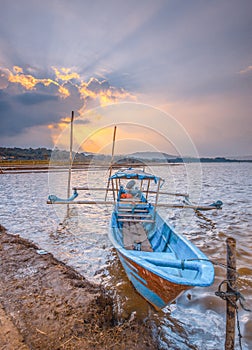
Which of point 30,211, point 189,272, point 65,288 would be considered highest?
point 189,272

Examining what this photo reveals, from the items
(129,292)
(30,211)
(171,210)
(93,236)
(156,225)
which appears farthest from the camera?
(171,210)

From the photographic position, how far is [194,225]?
11.0m

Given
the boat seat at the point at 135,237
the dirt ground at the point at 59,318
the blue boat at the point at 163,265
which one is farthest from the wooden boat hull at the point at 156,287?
the boat seat at the point at 135,237

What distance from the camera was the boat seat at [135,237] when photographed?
20.6 feet

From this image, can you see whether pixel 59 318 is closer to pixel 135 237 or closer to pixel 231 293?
pixel 231 293

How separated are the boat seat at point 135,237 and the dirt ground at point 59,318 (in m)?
1.95

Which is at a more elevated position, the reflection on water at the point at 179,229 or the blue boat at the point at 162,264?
the blue boat at the point at 162,264

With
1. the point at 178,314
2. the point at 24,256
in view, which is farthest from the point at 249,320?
the point at 24,256

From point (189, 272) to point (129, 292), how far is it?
1790 mm

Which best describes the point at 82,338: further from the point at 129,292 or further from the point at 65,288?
the point at 129,292

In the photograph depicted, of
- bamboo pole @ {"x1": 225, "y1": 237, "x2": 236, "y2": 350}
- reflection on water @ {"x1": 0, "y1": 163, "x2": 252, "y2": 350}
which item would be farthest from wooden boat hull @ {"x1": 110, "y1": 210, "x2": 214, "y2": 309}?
reflection on water @ {"x1": 0, "y1": 163, "x2": 252, "y2": 350}

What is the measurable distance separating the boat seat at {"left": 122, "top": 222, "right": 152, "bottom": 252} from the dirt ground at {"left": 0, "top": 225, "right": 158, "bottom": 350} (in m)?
1.95

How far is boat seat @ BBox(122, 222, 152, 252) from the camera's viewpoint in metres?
6.27

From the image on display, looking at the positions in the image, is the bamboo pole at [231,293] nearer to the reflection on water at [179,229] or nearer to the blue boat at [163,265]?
the blue boat at [163,265]
